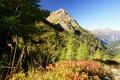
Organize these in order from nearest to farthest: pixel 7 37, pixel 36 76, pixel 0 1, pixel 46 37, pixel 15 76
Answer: pixel 15 76
pixel 36 76
pixel 0 1
pixel 7 37
pixel 46 37

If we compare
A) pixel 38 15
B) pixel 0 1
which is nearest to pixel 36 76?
pixel 0 1

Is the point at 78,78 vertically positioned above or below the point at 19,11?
below

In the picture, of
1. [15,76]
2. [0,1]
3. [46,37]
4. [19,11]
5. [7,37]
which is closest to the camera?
[15,76]

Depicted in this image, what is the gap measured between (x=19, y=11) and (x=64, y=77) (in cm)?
1750

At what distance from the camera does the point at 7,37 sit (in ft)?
86.6

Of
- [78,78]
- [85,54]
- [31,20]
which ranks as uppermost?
[31,20]

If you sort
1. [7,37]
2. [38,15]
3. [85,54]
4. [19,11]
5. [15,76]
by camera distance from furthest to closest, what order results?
1. [85,54]
2. [38,15]
3. [19,11]
4. [7,37]
5. [15,76]

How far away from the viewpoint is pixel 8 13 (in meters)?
27.5

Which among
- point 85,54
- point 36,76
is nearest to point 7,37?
point 36,76

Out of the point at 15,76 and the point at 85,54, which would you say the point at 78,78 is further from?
the point at 85,54

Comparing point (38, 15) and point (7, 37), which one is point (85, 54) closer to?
point (38, 15)

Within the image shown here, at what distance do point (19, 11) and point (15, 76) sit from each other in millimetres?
18044

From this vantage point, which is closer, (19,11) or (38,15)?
(19,11)

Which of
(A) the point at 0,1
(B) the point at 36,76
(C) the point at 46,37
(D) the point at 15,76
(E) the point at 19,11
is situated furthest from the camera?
(C) the point at 46,37
